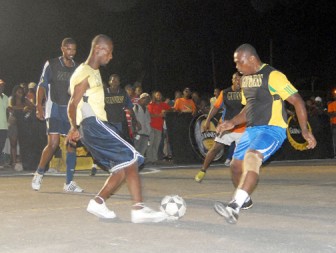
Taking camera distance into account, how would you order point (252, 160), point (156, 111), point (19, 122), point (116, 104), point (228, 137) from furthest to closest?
1. point (156, 111)
2. point (19, 122)
3. point (116, 104)
4. point (228, 137)
5. point (252, 160)

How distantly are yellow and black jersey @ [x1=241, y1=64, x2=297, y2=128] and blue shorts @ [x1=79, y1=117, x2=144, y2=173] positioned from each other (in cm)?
137

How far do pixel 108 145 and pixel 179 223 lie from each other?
1061 millimetres

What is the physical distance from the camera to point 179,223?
6520 mm

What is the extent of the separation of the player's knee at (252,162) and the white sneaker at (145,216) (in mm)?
979

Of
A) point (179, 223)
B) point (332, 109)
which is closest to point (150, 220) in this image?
point (179, 223)

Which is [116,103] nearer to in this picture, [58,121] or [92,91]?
[58,121]

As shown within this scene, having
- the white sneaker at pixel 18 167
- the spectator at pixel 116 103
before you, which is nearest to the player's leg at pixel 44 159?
the spectator at pixel 116 103

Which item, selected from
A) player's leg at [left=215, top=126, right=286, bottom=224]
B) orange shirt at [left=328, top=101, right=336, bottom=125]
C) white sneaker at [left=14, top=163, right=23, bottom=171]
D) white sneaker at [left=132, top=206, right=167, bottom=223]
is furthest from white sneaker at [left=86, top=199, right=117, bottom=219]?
orange shirt at [left=328, top=101, right=336, bottom=125]

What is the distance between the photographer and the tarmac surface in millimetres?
5301

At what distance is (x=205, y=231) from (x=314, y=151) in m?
14.0

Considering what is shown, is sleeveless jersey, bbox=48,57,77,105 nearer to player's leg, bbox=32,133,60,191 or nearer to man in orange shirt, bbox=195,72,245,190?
player's leg, bbox=32,133,60,191

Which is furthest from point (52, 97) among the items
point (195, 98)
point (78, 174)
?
point (195, 98)

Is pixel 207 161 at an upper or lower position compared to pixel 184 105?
lower

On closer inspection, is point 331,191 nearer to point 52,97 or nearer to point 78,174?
point 52,97
